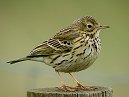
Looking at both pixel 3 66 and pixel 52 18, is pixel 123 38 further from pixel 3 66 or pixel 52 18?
pixel 3 66

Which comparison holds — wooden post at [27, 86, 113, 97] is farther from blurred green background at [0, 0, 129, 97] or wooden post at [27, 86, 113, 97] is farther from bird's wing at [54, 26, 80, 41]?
blurred green background at [0, 0, 129, 97]

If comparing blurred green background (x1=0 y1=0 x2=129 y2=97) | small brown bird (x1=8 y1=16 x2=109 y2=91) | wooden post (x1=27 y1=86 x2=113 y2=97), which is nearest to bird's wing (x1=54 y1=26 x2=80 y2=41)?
small brown bird (x1=8 y1=16 x2=109 y2=91)

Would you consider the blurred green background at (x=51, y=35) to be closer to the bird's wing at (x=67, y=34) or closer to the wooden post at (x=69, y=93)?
the bird's wing at (x=67, y=34)

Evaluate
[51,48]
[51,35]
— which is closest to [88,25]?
[51,48]

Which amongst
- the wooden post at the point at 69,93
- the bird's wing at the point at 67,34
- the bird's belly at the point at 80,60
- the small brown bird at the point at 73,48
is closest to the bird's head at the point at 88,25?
the small brown bird at the point at 73,48

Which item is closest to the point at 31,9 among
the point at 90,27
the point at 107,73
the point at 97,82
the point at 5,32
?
the point at 5,32
